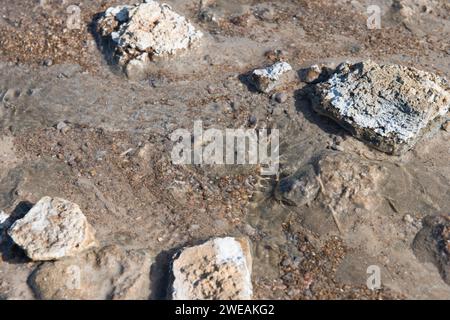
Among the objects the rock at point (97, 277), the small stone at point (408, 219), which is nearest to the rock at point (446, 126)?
the small stone at point (408, 219)

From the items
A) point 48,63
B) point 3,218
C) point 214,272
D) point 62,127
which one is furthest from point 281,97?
point 3,218

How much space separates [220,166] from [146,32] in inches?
95.2

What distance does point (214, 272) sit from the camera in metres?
4.84

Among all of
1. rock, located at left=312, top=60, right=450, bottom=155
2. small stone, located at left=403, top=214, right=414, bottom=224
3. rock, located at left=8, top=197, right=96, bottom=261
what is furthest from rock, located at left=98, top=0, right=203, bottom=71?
small stone, located at left=403, top=214, right=414, bottom=224

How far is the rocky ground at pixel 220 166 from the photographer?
16.6 ft

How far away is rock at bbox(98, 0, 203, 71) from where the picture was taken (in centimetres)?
701

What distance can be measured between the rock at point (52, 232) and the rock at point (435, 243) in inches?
139

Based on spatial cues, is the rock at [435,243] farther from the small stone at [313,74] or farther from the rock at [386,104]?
the small stone at [313,74]

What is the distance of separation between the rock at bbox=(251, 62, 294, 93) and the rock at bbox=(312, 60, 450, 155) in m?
0.64

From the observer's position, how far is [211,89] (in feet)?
22.3

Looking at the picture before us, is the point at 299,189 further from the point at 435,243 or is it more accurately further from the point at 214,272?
the point at 435,243

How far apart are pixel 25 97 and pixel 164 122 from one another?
206cm

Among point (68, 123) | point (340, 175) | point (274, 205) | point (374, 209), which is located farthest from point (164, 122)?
point (374, 209)
